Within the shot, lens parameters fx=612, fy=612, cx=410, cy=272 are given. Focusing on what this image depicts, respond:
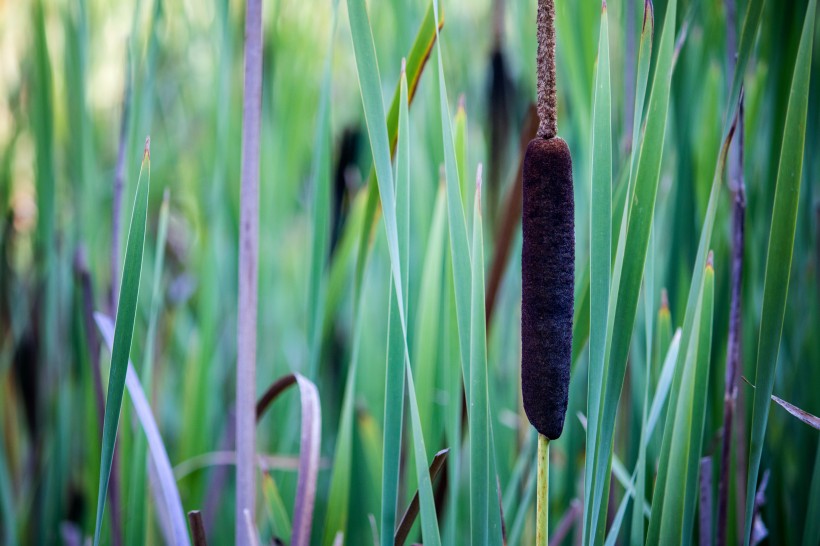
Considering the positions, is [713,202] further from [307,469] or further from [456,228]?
[307,469]

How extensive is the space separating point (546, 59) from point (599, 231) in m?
0.12

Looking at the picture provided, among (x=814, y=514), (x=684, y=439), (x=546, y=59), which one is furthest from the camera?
(x=814, y=514)

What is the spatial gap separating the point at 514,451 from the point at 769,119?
1.84 ft

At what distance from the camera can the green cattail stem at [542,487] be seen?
0.39 metres

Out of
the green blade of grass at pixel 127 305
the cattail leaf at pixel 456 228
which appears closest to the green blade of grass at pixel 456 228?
the cattail leaf at pixel 456 228

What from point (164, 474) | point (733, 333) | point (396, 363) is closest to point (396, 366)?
point (396, 363)

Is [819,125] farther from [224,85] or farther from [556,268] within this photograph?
[224,85]

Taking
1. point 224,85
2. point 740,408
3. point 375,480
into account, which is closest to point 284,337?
point 375,480

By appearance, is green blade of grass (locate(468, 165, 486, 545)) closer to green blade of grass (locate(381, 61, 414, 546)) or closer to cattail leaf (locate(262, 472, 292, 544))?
green blade of grass (locate(381, 61, 414, 546))

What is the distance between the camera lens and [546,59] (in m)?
0.34

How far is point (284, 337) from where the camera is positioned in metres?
1.04

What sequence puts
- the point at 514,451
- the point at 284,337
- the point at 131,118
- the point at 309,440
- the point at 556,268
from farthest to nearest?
the point at 284,337 < the point at 514,451 < the point at 131,118 < the point at 309,440 < the point at 556,268

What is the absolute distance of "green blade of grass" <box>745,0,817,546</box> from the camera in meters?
0.40

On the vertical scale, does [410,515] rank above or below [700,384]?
below
